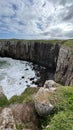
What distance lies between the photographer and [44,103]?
913 centimetres

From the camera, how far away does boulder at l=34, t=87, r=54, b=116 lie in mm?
8977

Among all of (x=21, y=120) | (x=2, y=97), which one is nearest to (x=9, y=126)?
(x=21, y=120)

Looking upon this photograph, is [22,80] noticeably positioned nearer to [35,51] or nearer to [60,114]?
[35,51]

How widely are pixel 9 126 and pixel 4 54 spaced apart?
70.3 meters

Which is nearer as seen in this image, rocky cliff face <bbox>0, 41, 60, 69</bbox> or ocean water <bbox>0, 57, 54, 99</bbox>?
ocean water <bbox>0, 57, 54, 99</bbox>

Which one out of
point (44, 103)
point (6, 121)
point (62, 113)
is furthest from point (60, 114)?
point (6, 121)

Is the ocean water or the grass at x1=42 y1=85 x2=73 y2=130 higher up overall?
the grass at x1=42 y1=85 x2=73 y2=130

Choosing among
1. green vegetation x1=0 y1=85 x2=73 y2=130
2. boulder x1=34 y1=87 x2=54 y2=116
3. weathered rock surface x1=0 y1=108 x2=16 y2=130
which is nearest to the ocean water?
weathered rock surface x1=0 y1=108 x2=16 y2=130

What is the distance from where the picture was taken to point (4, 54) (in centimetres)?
7750

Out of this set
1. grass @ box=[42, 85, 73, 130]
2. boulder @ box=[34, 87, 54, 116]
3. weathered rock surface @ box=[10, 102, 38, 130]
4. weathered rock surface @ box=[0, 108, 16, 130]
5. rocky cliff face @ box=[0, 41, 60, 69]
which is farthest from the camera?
rocky cliff face @ box=[0, 41, 60, 69]

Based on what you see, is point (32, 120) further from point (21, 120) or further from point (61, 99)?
point (61, 99)

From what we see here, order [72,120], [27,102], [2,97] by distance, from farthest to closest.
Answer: [2,97], [27,102], [72,120]

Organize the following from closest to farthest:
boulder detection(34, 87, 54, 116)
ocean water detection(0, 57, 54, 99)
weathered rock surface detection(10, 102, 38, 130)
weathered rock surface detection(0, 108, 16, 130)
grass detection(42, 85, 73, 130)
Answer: grass detection(42, 85, 73, 130)
weathered rock surface detection(0, 108, 16, 130)
boulder detection(34, 87, 54, 116)
weathered rock surface detection(10, 102, 38, 130)
ocean water detection(0, 57, 54, 99)

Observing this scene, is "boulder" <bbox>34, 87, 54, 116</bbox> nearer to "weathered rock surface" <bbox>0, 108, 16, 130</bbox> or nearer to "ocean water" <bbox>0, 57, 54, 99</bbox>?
"weathered rock surface" <bbox>0, 108, 16, 130</bbox>
